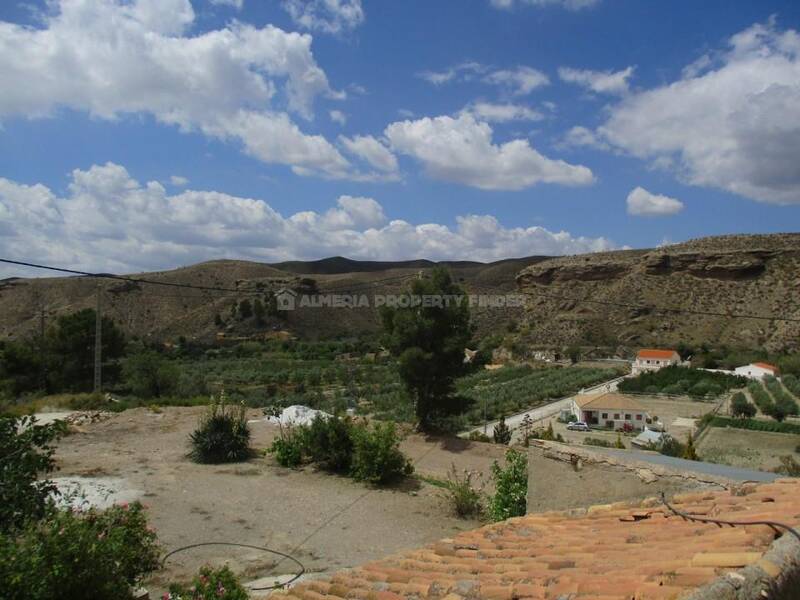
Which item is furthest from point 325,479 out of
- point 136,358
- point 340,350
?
point 340,350

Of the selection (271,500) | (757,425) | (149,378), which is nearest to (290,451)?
(271,500)

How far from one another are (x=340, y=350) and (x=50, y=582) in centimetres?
5684

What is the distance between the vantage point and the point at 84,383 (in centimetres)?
3019

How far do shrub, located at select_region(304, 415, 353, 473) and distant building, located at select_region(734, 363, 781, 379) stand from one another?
4392cm

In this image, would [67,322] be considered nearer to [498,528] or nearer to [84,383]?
[84,383]

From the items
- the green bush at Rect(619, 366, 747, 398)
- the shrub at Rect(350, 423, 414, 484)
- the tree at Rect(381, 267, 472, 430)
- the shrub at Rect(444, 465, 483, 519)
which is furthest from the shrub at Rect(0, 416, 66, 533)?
the green bush at Rect(619, 366, 747, 398)

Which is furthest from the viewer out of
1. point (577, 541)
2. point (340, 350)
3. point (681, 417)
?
point (340, 350)

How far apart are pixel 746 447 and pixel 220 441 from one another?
2420 centimetres

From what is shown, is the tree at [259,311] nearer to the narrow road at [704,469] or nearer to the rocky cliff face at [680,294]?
the rocky cliff face at [680,294]

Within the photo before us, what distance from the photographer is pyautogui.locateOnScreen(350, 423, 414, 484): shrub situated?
11.4 m

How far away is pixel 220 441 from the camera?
1279cm

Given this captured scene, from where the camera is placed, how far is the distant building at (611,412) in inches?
1288

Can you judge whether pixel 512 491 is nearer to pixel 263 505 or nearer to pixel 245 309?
pixel 263 505

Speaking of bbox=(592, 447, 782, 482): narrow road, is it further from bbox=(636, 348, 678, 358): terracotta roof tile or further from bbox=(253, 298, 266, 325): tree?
bbox=(253, 298, 266, 325): tree
